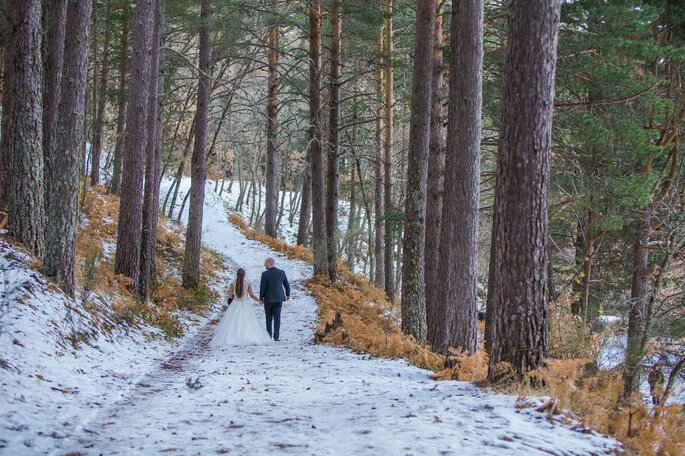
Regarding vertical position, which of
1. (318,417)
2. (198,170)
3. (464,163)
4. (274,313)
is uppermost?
(198,170)

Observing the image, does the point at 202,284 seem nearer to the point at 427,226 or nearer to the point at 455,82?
the point at 427,226

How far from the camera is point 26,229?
8.66m

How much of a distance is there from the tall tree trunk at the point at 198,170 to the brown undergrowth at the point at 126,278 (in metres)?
0.62

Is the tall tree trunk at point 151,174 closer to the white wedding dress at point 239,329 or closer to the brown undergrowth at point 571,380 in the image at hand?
the white wedding dress at point 239,329

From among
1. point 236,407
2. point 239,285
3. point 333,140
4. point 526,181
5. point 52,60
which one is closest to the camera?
point 526,181

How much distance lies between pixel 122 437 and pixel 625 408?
4.13 meters

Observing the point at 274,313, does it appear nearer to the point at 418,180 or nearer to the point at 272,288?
the point at 272,288

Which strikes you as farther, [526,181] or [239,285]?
[239,285]

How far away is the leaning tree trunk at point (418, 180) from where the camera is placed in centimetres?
1105

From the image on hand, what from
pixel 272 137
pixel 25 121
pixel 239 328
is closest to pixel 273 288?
pixel 239 328

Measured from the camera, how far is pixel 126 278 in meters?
12.0

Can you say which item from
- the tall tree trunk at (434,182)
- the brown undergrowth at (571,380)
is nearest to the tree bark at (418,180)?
the tall tree trunk at (434,182)

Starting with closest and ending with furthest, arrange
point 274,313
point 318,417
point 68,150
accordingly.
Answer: point 318,417 < point 68,150 < point 274,313

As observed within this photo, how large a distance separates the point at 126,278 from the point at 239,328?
104 inches
